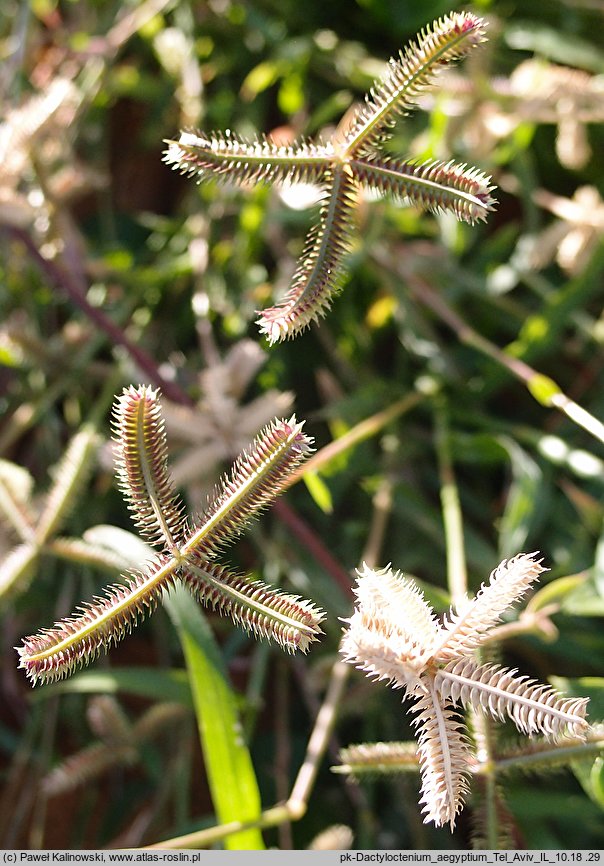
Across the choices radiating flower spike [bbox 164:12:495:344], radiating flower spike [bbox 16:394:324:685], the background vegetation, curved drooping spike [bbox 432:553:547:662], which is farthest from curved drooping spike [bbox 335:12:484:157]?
the background vegetation

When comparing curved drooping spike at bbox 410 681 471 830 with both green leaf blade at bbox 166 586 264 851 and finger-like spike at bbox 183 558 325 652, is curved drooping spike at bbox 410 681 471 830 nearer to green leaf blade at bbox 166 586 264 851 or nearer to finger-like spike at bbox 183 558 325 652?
finger-like spike at bbox 183 558 325 652

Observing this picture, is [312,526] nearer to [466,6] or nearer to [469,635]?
[469,635]

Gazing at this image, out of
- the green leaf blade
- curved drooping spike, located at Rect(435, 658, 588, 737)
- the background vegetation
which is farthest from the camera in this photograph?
the background vegetation

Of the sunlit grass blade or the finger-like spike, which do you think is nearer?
the finger-like spike

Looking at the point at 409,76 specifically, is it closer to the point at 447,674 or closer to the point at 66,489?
the point at 447,674

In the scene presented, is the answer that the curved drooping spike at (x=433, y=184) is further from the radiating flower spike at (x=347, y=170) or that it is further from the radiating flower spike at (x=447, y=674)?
the radiating flower spike at (x=447, y=674)
